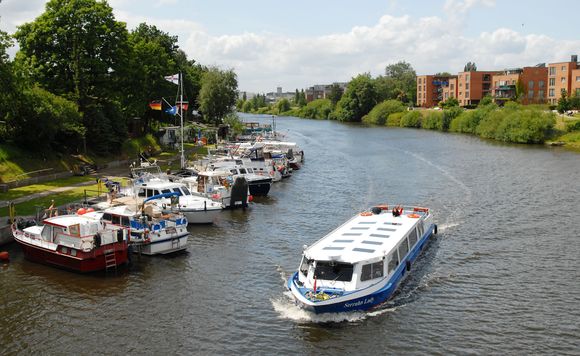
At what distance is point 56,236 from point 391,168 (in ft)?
175

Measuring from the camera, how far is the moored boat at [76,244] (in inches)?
1351

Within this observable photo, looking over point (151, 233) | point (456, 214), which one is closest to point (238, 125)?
point (456, 214)

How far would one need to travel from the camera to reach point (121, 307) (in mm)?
29719

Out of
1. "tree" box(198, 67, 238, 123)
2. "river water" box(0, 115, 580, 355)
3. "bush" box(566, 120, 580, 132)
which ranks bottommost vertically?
"river water" box(0, 115, 580, 355)

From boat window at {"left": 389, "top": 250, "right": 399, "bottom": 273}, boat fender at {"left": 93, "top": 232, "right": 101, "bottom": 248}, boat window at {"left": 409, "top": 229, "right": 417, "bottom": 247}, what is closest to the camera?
boat window at {"left": 389, "top": 250, "right": 399, "bottom": 273}

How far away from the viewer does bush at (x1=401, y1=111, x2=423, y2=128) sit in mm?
174250

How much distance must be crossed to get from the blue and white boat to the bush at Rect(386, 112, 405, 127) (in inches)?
5985

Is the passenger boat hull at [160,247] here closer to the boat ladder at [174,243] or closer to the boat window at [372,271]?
the boat ladder at [174,243]

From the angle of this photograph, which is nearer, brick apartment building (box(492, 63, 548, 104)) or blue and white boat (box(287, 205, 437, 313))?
blue and white boat (box(287, 205, 437, 313))

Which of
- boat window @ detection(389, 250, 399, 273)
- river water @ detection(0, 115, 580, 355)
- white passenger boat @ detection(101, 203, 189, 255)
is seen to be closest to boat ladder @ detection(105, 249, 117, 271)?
river water @ detection(0, 115, 580, 355)

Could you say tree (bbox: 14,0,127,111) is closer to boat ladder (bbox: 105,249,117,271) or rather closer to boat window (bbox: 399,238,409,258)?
boat ladder (bbox: 105,249,117,271)

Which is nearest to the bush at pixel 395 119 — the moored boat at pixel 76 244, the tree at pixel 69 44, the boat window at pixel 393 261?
the tree at pixel 69 44

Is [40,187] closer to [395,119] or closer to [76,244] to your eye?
[76,244]

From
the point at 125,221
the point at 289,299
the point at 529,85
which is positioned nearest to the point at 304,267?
the point at 289,299
